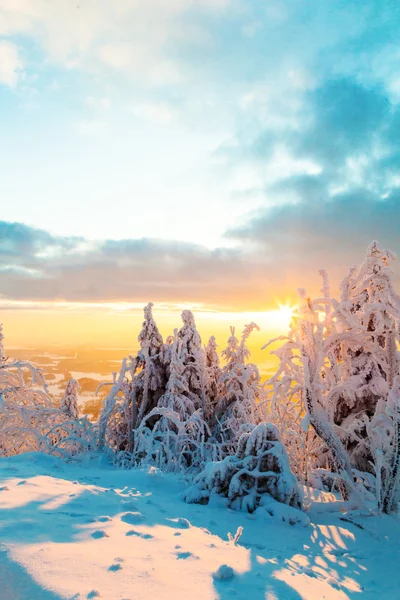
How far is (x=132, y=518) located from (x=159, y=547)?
1.06m

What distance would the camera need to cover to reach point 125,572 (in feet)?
10.3

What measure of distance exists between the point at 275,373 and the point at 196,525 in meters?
3.96

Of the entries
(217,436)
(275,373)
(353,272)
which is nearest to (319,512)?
(275,373)

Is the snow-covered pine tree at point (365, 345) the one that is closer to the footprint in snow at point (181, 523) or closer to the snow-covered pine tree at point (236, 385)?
the footprint in snow at point (181, 523)

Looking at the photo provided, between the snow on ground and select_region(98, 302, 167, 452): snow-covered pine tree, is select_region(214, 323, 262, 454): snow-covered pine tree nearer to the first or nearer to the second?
select_region(98, 302, 167, 452): snow-covered pine tree

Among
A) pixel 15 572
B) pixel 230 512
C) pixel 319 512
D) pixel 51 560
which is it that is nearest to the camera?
pixel 15 572

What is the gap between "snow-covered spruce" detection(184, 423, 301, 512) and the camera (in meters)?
7.12

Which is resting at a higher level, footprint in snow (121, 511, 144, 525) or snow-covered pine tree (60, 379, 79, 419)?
footprint in snow (121, 511, 144, 525)

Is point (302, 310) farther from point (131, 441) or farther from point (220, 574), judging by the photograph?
point (131, 441)

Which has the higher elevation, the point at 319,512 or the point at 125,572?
the point at 125,572

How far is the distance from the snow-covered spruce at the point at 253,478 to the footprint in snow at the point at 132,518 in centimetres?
236

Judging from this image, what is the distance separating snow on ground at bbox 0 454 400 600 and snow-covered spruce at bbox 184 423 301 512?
40 cm

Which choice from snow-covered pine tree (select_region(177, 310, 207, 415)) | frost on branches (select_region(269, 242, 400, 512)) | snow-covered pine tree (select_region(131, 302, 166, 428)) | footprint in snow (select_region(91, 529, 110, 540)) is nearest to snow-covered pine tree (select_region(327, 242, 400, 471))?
frost on branches (select_region(269, 242, 400, 512))

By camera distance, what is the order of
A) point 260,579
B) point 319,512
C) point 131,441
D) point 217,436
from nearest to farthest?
point 260,579 < point 319,512 < point 131,441 < point 217,436
